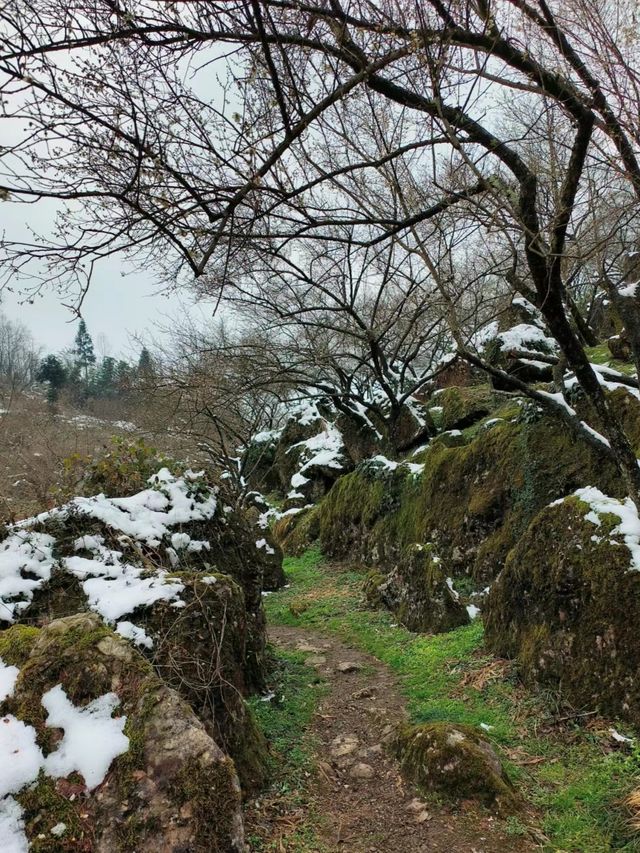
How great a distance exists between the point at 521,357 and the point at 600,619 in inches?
193

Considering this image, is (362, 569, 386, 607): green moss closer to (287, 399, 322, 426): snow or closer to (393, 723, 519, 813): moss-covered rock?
(393, 723, 519, 813): moss-covered rock

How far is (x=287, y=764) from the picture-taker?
355 centimetres

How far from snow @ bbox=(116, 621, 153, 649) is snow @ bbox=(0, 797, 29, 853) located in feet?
4.06

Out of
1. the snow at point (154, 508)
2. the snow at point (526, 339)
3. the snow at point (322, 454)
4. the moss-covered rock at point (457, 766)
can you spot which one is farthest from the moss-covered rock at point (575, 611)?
the snow at point (322, 454)

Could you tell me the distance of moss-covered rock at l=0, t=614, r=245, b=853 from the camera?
1.69 meters

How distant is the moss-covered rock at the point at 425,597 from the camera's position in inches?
234

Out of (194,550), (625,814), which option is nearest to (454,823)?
(625,814)

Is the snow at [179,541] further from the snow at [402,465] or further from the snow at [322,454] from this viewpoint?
the snow at [322,454]

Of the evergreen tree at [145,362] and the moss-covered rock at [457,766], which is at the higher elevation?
the evergreen tree at [145,362]

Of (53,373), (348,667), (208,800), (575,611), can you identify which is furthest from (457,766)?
(53,373)

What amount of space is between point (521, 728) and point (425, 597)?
2466 mm

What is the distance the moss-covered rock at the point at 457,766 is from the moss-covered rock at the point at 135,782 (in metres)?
1.88

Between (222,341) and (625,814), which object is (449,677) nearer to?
(625,814)

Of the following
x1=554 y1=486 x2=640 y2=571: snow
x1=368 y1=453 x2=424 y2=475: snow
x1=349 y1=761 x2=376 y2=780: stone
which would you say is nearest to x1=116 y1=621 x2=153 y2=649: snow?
x1=349 y1=761 x2=376 y2=780: stone
